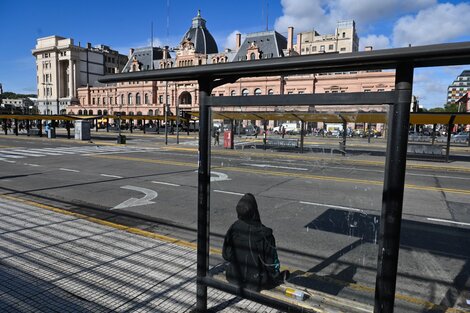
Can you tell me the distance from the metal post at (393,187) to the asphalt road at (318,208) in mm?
1520

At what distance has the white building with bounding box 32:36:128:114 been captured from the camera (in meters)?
111

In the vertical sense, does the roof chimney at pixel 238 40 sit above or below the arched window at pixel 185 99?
above

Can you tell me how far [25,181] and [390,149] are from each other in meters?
11.8

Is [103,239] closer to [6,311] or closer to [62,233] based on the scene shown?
[62,233]

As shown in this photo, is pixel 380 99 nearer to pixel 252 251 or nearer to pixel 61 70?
pixel 252 251

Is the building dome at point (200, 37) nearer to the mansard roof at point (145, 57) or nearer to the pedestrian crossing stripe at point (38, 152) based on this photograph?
the mansard roof at point (145, 57)

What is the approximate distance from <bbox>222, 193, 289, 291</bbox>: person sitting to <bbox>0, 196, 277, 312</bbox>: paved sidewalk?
55 centimetres

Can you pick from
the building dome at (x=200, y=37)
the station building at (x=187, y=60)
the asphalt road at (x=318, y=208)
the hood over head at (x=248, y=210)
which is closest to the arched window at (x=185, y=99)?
the station building at (x=187, y=60)

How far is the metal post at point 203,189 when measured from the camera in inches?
123

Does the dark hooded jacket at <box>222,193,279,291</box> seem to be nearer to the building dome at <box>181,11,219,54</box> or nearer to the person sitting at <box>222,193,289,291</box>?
the person sitting at <box>222,193,289,291</box>

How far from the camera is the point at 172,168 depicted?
570 inches

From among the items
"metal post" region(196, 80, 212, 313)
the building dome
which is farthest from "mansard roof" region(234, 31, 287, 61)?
"metal post" region(196, 80, 212, 313)

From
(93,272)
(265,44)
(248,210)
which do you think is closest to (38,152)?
(93,272)

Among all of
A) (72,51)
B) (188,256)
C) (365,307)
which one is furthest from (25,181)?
(72,51)
